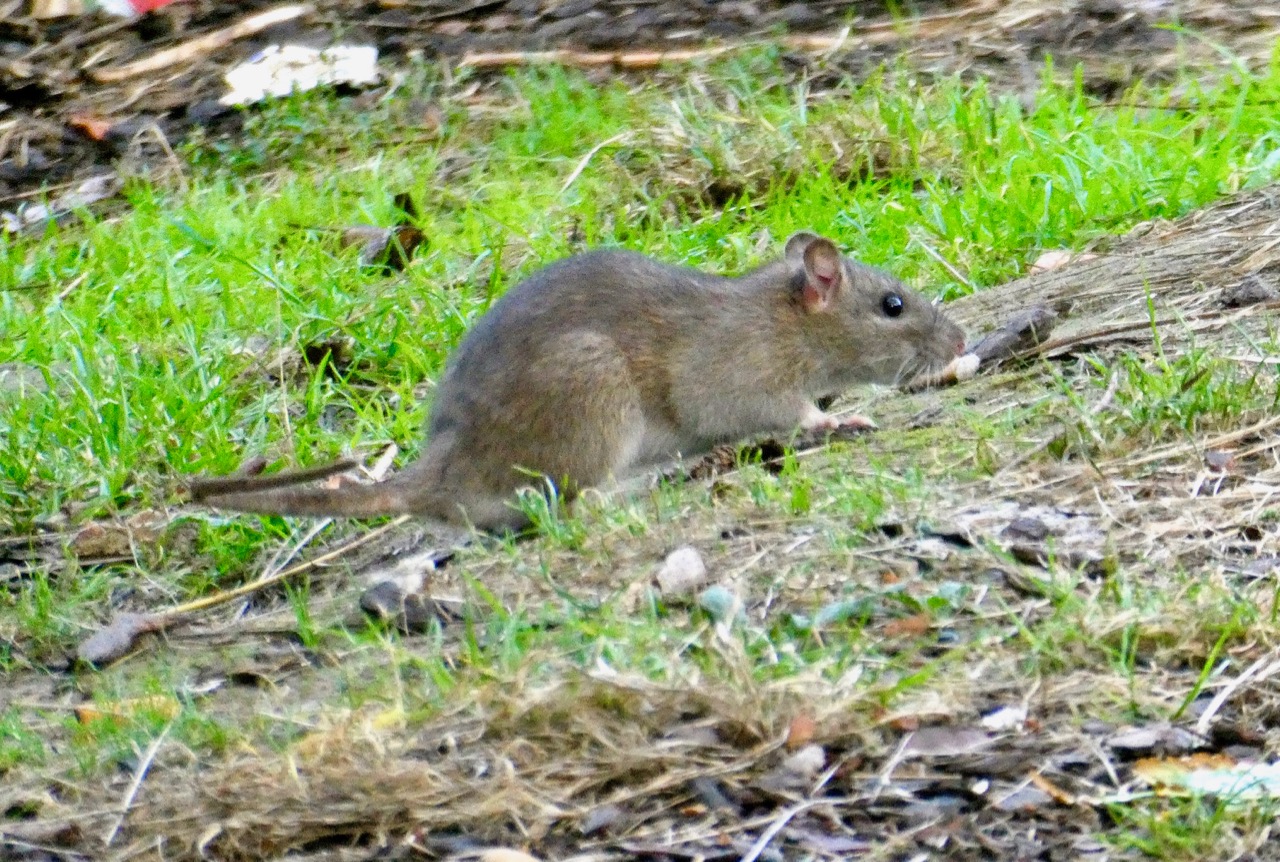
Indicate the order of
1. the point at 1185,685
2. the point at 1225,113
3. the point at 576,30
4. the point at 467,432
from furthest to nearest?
the point at 576,30 < the point at 1225,113 < the point at 467,432 < the point at 1185,685

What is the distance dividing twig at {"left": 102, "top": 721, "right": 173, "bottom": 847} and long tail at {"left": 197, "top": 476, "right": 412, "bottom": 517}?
103 cm

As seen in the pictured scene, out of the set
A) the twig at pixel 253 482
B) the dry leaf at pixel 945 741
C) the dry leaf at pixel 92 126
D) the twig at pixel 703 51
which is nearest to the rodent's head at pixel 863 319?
the twig at pixel 253 482

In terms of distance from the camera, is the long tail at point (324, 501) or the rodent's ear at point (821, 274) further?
the rodent's ear at point (821, 274)

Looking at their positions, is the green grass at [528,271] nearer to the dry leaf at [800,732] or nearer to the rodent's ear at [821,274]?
the dry leaf at [800,732]

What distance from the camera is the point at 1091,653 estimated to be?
3232 millimetres

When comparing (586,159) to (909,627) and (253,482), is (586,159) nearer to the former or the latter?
(253,482)

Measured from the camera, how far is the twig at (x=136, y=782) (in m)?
3.11

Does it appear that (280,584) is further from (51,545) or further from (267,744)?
(267,744)

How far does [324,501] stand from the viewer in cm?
457

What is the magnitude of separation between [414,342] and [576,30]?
361 centimetres

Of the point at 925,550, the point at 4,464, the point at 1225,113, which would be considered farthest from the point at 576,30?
the point at 925,550

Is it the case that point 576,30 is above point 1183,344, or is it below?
above

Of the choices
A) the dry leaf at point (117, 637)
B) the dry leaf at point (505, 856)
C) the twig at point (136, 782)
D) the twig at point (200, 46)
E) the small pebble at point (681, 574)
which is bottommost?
the dry leaf at point (117, 637)

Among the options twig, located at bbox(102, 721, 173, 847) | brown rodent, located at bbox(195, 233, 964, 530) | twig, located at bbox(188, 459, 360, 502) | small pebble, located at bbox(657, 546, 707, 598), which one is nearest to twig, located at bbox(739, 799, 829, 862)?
small pebble, located at bbox(657, 546, 707, 598)
